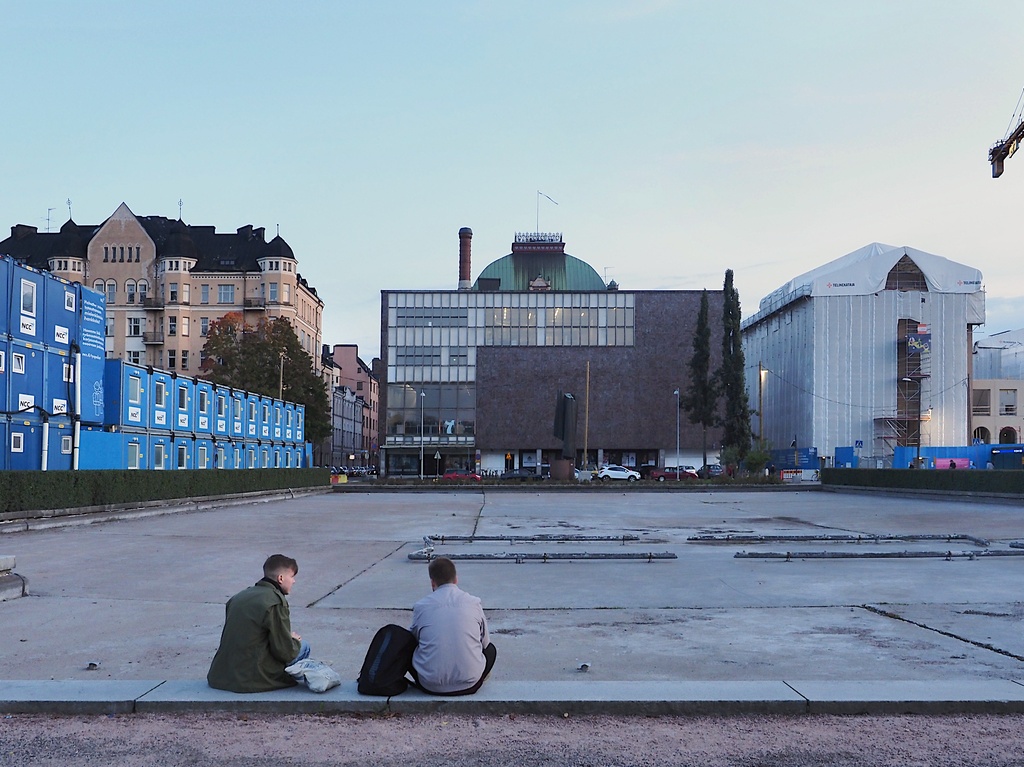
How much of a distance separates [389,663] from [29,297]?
79.8 ft

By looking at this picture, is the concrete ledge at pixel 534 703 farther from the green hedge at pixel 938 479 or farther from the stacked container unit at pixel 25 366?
the green hedge at pixel 938 479

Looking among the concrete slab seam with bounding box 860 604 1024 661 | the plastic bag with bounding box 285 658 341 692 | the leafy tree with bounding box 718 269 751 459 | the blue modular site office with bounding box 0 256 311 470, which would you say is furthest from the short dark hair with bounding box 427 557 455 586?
the leafy tree with bounding box 718 269 751 459

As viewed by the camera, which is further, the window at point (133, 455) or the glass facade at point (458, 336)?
the glass facade at point (458, 336)

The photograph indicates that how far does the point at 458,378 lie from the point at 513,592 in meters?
78.9

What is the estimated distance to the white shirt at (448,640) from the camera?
656 centimetres

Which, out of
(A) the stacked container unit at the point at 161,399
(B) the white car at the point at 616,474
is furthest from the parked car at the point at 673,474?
(A) the stacked container unit at the point at 161,399

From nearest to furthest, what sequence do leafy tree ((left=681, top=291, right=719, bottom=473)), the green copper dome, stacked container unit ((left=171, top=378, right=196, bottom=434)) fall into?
stacked container unit ((left=171, top=378, right=196, bottom=434)) → leafy tree ((left=681, top=291, right=719, bottom=473)) → the green copper dome

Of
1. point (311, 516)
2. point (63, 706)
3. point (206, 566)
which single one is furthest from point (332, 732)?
point (311, 516)

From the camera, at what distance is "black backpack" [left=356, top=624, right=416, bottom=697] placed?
21.8 ft

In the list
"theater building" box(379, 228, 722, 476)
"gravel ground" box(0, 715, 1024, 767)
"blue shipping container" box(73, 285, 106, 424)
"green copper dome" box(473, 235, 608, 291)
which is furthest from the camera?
"green copper dome" box(473, 235, 608, 291)

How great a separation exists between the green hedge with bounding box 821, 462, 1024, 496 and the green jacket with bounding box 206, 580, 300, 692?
1374 inches

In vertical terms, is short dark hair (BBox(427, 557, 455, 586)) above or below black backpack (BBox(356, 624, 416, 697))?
above

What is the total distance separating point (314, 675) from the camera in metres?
6.75

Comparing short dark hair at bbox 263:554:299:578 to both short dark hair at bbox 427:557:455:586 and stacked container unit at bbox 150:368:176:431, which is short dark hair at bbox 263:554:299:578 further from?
stacked container unit at bbox 150:368:176:431
